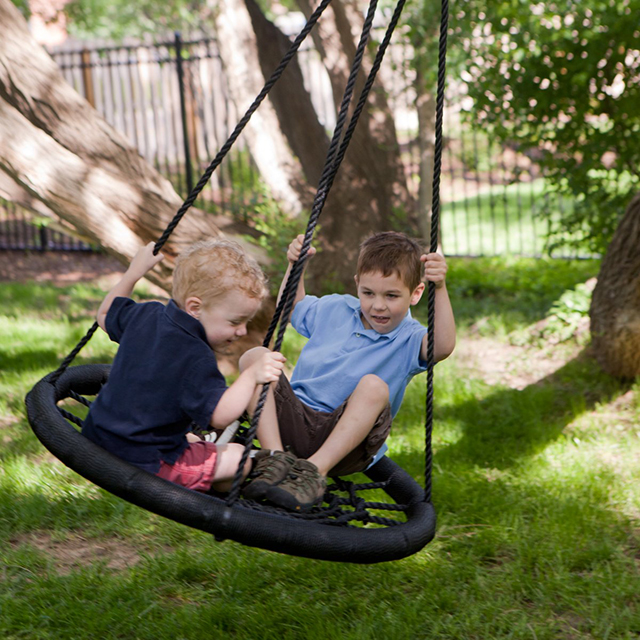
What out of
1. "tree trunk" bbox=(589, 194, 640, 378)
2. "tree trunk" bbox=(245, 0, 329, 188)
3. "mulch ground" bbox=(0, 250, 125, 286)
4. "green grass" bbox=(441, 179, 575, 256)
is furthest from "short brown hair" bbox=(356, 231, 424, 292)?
"mulch ground" bbox=(0, 250, 125, 286)

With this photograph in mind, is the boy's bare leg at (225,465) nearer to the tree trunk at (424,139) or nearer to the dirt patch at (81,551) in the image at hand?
the dirt patch at (81,551)

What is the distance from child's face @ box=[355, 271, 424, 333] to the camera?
2721mm

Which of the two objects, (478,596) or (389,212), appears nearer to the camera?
(478,596)

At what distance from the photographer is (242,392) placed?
7.23ft

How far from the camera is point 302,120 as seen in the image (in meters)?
6.84

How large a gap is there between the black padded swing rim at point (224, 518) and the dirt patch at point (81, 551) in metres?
1.03

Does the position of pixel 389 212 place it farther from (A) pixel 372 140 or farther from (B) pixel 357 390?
(B) pixel 357 390

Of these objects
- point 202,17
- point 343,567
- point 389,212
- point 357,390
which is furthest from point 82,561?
point 202,17

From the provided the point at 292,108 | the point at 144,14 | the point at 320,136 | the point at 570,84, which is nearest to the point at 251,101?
the point at 292,108

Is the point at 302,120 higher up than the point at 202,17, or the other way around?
the point at 202,17

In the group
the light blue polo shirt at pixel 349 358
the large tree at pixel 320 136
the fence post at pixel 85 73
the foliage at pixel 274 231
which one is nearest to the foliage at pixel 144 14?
the fence post at pixel 85 73

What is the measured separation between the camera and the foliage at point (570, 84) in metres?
5.50

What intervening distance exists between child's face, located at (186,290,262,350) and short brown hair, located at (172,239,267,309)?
0.05ft

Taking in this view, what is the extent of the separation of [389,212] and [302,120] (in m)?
1.07
